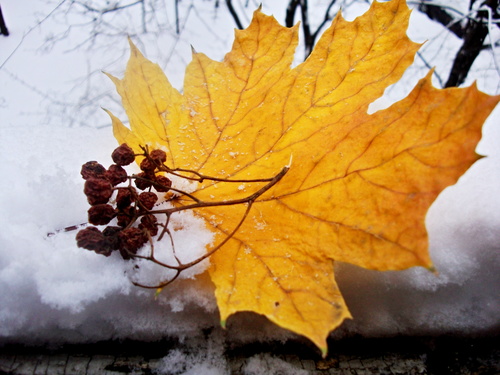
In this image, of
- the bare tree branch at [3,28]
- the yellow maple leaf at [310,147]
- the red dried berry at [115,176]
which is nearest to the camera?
the yellow maple leaf at [310,147]

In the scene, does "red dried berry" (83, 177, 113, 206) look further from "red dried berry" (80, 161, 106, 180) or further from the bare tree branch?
the bare tree branch

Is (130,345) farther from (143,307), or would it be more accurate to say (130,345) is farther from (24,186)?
(24,186)

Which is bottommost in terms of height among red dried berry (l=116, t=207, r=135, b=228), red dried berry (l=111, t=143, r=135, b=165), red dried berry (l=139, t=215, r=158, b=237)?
red dried berry (l=139, t=215, r=158, b=237)

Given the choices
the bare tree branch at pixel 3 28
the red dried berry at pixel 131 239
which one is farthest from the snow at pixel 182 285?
the bare tree branch at pixel 3 28

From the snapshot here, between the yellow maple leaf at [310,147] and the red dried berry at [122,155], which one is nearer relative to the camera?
the yellow maple leaf at [310,147]

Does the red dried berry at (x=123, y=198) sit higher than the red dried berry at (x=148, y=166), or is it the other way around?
the red dried berry at (x=148, y=166)

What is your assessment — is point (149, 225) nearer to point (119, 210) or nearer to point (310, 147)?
point (119, 210)

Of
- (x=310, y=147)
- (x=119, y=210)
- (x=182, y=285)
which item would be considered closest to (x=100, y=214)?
(x=119, y=210)

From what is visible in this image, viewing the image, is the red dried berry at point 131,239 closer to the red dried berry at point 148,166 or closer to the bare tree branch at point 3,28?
the red dried berry at point 148,166


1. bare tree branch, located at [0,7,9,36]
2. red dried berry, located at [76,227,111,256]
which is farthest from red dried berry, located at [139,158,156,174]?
bare tree branch, located at [0,7,9,36]
